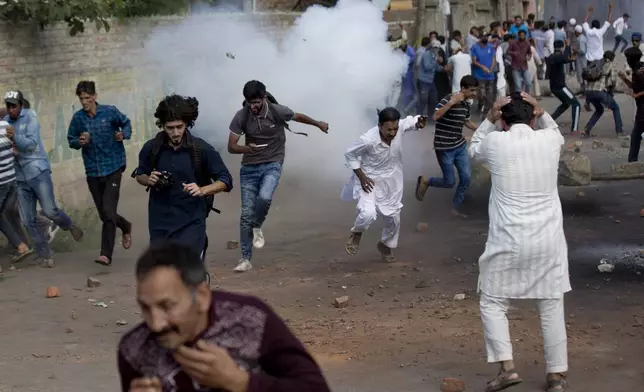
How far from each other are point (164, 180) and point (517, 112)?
2280mm

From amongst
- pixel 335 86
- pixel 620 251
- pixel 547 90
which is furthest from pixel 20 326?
pixel 547 90

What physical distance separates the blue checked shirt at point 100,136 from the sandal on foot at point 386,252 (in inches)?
98.8

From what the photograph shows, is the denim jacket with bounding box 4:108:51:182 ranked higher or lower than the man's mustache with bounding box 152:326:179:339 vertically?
lower

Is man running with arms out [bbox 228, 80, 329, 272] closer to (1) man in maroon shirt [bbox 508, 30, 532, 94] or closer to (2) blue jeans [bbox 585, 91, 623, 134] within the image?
(2) blue jeans [bbox 585, 91, 623, 134]

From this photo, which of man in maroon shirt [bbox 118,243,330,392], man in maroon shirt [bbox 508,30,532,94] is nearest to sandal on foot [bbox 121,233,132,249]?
man in maroon shirt [bbox 118,243,330,392]

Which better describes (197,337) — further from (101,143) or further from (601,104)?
(601,104)

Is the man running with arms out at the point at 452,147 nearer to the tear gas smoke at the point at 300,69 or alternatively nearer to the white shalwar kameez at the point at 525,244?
the tear gas smoke at the point at 300,69

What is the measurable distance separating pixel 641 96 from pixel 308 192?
14.6 ft

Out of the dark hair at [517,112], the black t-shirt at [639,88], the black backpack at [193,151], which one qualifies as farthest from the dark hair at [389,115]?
the black t-shirt at [639,88]

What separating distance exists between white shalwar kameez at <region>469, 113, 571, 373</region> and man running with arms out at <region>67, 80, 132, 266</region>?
464cm

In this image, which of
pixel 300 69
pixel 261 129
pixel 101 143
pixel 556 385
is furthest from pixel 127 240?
pixel 300 69

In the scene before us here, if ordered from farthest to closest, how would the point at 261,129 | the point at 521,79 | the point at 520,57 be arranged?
the point at 521,79, the point at 520,57, the point at 261,129

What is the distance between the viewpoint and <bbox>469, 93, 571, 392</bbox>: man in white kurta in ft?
19.5

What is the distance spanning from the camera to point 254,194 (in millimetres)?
9750
